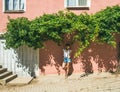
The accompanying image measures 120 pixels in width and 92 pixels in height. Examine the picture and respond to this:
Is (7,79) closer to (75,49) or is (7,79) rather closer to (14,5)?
(75,49)

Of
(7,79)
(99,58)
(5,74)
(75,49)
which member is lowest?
(7,79)

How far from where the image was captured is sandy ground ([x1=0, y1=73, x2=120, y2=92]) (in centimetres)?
1574

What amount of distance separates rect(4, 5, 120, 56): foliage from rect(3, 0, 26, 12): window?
4.47 ft

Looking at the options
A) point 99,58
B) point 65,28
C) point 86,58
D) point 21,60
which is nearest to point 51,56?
point 21,60

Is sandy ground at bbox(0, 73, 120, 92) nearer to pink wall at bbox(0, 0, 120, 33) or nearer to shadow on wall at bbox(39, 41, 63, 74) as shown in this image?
shadow on wall at bbox(39, 41, 63, 74)

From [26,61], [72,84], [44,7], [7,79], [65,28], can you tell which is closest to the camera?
[72,84]

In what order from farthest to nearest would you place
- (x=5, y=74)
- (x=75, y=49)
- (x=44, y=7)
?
(x=44, y=7), (x=75, y=49), (x=5, y=74)

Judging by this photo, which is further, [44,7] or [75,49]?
[44,7]

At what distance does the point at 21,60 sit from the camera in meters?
20.1

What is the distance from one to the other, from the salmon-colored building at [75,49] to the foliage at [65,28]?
0.70m

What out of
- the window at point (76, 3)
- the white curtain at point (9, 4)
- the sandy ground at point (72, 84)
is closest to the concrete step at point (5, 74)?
the sandy ground at point (72, 84)

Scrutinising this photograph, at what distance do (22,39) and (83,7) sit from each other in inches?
147

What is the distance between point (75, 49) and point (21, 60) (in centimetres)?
298

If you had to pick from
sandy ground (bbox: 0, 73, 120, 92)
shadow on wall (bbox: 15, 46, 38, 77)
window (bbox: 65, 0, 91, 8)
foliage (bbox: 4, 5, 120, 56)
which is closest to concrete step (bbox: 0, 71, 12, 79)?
shadow on wall (bbox: 15, 46, 38, 77)
